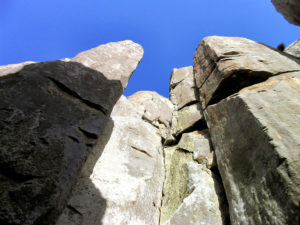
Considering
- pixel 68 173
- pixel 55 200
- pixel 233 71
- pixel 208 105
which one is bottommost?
pixel 55 200

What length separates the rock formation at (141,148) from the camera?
2396 mm

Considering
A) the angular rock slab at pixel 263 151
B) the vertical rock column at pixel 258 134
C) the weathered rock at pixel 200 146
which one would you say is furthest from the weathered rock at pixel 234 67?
the weathered rock at pixel 200 146

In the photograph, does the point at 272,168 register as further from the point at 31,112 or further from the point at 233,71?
the point at 31,112

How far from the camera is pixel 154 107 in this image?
738cm

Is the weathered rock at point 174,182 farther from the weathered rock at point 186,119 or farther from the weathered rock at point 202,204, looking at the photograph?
the weathered rock at point 186,119

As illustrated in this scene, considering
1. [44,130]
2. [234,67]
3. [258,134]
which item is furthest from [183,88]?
[44,130]

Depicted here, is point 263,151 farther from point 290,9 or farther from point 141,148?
point 290,9

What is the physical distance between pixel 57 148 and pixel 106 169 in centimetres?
159

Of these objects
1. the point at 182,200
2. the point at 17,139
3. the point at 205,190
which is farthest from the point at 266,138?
the point at 17,139

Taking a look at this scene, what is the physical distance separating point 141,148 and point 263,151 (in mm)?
2886

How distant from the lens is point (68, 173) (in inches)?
103

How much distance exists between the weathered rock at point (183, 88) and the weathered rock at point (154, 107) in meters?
0.42

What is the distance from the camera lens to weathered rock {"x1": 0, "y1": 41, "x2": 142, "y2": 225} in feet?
7.22

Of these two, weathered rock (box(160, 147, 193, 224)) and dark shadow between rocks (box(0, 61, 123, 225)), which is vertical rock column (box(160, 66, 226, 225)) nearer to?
weathered rock (box(160, 147, 193, 224))
